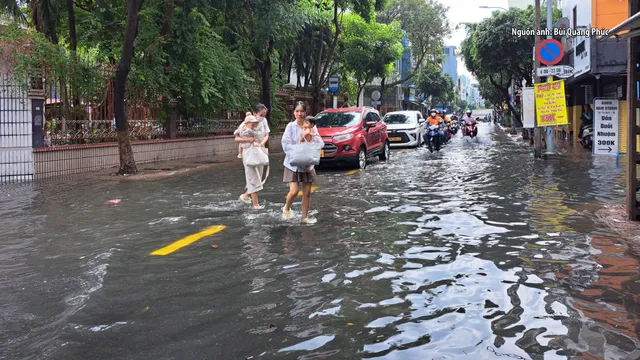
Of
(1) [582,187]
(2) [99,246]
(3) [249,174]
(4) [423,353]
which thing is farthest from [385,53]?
(4) [423,353]

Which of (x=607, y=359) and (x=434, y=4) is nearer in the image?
(x=607, y=359)

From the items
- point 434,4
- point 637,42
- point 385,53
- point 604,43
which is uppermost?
point 434,4

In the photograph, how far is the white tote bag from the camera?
8219mm

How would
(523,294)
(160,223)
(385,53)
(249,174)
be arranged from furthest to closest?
1. (385,53)
2. (249,174)
3. (160,223)
4. (523,294)

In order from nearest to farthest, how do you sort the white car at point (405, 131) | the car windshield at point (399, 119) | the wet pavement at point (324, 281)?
the wet pavement at point (324, 281) < the white car at point (405, 131) < the car windshield at point (399, 119)

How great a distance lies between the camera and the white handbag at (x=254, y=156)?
977 centimetres

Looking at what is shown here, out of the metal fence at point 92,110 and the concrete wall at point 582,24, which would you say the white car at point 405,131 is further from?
the metal fence at point 92,110

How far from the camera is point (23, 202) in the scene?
1072 cm

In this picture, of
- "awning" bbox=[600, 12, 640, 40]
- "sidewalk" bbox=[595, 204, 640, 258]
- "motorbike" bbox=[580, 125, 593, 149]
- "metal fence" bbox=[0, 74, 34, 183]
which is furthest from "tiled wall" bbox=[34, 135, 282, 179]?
"motorbike" bbox=[580, 125, 593, 149]

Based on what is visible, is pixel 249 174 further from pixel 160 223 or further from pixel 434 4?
pixel 434 4

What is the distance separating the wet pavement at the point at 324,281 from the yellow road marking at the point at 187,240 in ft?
0.43

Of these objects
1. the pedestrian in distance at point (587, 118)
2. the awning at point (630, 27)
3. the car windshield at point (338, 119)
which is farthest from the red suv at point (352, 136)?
the pedestrian in distance at point (587, 118)

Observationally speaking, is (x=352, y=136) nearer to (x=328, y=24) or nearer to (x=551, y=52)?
(x=551, y=52)

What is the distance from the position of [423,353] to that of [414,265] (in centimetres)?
219
